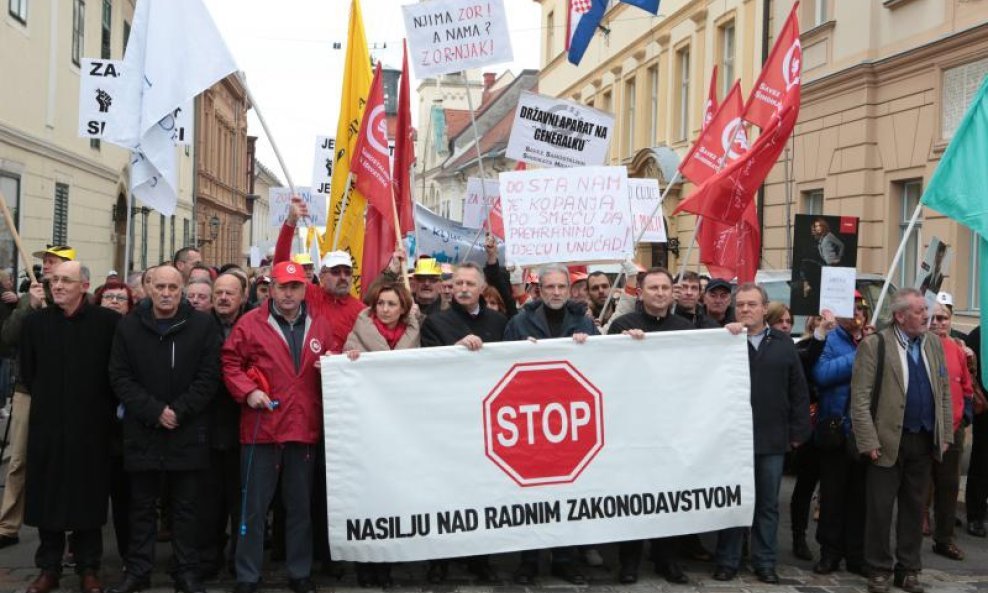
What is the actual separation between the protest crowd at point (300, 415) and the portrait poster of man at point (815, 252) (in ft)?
0.76

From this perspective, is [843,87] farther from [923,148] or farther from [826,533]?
[826,533]

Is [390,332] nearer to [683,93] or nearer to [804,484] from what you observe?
[804,484]

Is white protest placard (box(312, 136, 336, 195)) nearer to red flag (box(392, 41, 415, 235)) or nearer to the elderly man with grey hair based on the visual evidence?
red flag (box(392, 41, 415, 235))

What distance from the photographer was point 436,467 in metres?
6.36

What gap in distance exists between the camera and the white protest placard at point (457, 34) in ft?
31.4

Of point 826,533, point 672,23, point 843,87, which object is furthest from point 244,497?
point 672,23

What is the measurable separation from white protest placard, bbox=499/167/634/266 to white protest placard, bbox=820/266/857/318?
58.0 inches

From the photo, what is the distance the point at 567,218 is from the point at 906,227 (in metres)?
9.00

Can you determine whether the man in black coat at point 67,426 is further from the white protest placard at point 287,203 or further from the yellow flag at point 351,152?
the white protest placard at point 287,203

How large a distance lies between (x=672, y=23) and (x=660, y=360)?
2126 cm

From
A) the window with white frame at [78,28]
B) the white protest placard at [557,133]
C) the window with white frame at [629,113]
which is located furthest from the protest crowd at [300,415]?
the window with white frame at [629,113]

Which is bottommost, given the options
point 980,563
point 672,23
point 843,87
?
point 980,563

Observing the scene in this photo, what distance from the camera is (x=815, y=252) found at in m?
7.74

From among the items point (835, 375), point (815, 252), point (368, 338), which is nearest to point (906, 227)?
point (815, 252)
